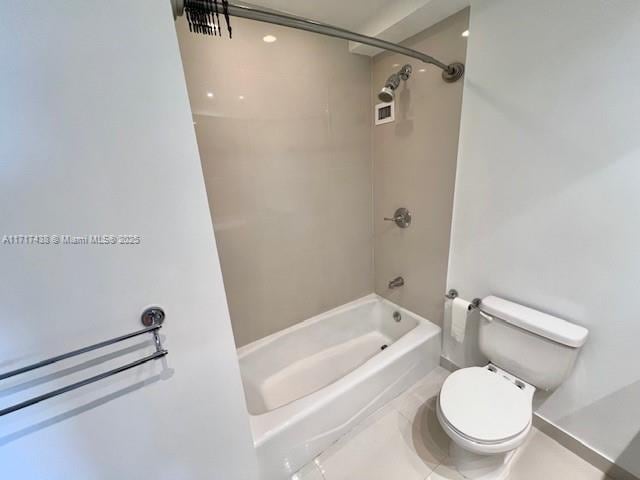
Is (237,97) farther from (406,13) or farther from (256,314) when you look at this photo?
(256,314)

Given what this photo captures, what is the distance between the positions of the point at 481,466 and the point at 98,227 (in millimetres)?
1876

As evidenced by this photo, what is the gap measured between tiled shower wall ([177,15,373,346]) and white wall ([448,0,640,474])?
794 mm

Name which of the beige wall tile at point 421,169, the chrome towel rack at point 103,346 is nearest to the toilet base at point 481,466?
the beige wall tile at point 421,169

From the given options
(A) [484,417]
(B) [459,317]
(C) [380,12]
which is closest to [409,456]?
(A) [484,417]

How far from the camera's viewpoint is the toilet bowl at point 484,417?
1.07m

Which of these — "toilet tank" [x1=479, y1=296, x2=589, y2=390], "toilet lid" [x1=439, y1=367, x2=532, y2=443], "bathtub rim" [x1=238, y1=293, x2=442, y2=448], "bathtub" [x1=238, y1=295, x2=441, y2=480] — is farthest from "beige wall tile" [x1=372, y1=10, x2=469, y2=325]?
"toilet lid" [x1=439, y1=367, x2=532, y2=443]

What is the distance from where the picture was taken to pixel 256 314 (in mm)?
1783

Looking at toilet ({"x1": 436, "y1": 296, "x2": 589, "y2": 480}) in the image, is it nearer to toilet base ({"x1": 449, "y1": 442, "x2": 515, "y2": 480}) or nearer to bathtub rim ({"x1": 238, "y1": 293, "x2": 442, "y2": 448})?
toilet base ({"x1": 449, "y1": 442, "x2": 515, "y2": 480})

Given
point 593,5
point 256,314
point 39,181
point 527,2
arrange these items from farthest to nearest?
point 256,314 → point 527,2 → point 593,5 → point 39,181

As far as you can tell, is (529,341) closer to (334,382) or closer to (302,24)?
(334,382)

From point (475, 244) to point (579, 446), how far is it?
112 centimetres

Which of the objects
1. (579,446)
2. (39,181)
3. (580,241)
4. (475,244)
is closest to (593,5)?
(580,241)

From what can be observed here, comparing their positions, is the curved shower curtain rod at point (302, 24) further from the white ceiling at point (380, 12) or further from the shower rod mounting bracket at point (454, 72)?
the white ceiling at point (380, 12)

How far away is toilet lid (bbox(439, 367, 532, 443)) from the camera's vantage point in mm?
1081
